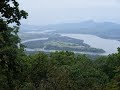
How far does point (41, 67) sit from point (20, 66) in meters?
23.6

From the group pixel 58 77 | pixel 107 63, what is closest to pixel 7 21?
pixel 58 77

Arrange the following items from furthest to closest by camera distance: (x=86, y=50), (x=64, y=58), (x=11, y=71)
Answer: (x=86, y=50), (x=64, y=58), (x=11, y=71)

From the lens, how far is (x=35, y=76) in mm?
41812

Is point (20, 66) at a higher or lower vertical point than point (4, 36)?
lower

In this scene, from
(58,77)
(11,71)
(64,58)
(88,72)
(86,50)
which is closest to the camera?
(11,71)

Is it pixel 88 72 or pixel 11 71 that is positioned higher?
pixel 11 71

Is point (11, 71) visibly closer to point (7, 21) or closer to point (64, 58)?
point (7, 21)

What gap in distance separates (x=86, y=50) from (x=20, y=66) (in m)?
164

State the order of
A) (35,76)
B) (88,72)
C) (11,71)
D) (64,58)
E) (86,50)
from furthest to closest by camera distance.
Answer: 1. (86,50)
2. (64,58)
3. (88,72)
4. (35,76)
5. (11,71)

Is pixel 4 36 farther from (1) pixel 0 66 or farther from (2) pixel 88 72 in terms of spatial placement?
(2) pixel 88 72

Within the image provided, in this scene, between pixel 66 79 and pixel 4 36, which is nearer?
pixel 4 36

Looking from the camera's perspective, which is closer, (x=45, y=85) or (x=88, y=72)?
(x=45, y=85)

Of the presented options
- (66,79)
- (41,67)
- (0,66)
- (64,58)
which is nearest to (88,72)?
(41,67)

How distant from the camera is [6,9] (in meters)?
18.4
